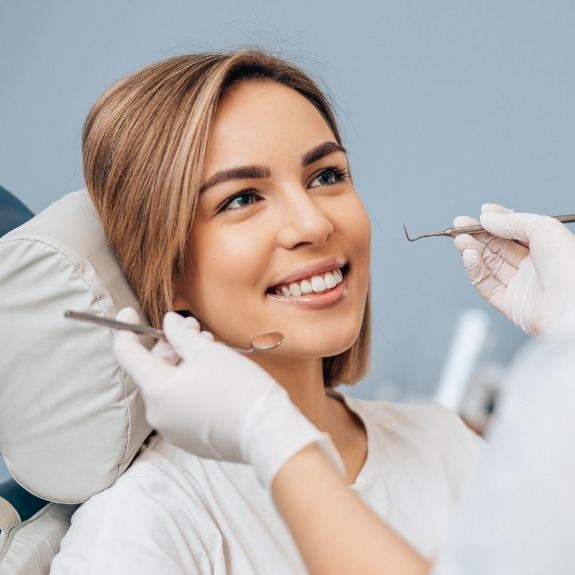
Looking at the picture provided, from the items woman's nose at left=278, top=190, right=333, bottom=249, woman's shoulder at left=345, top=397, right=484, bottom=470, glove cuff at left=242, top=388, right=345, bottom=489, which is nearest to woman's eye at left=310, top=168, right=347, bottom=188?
woman's nose at left=278, top=190, right=333, bottom=249

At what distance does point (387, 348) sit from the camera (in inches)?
79.2

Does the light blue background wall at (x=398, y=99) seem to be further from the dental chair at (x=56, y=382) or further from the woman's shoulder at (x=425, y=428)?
the dental chair at (x=56, y=382)

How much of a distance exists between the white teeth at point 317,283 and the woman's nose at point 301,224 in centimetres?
6

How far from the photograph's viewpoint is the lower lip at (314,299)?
129cm

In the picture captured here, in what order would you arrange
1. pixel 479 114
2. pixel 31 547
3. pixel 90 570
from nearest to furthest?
1. pixel 90 570
2. pixel 31 547
3. pixel 479 114

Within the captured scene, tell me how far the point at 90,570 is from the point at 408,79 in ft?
4.40

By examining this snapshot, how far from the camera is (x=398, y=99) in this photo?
1.95 meters

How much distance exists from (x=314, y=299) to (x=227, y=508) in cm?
37

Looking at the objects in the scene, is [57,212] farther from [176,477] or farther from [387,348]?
[387,348]

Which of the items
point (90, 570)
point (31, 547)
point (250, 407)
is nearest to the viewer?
point (250, 407)

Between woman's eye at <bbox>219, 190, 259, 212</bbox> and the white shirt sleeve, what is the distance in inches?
17.5

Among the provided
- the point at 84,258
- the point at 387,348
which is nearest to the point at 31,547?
the point at 84,258

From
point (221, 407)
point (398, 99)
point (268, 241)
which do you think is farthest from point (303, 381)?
point (398, 99)

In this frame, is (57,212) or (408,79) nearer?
(57,212)
